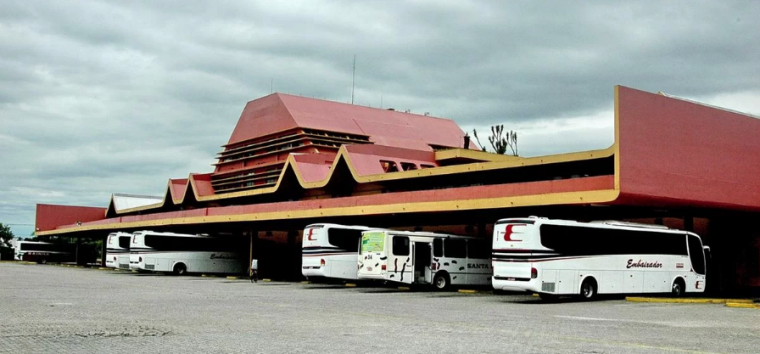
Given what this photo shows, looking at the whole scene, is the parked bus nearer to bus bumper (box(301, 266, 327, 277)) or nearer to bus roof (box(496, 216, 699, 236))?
bus bumper (box(301, 266, 327, 277))

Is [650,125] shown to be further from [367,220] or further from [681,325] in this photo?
[367,220]

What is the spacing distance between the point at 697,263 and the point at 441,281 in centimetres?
849

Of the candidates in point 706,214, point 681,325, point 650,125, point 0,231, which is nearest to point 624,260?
point 650,125

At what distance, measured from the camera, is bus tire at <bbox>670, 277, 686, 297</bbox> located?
2516 cm

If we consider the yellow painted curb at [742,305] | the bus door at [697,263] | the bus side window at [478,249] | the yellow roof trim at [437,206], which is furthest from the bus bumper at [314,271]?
the yellow painted curb at [742,305]

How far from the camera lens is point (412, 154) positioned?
44125 mm

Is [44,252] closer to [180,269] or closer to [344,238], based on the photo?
Answer: [180,269]

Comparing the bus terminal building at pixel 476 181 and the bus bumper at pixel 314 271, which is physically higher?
the bus terminal building at pixel 476 181

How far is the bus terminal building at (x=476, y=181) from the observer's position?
2384 cm

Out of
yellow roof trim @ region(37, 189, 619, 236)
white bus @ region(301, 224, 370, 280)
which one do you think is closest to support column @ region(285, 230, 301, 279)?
yellow roof trim @ region(37, 189, 619, 236)

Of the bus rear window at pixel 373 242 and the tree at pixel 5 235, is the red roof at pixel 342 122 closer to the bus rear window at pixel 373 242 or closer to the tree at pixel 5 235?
the bus rear window at pixel 373 242

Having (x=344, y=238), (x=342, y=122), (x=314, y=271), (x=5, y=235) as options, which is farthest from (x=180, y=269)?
(x=5, y=235)

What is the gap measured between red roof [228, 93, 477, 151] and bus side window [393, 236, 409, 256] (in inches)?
1112

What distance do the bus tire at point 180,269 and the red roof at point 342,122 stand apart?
48.6 ft
